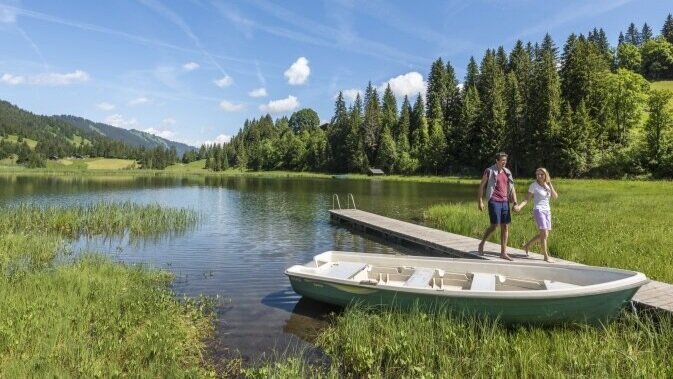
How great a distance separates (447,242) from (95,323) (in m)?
11.8

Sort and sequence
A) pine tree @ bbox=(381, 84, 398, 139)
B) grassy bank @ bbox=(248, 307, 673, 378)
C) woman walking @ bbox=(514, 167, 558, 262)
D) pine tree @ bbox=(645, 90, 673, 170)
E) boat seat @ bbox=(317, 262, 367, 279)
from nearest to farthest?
grassy bank @ bbox=(248, 307, 673, 378), boat seat @ bbox=(317, 262, 367, 279), woman walking @ bbox=(514, 167, 558, 262), pine tree @ bbox=(645, 90, 673, 170), pine tree @ bbox=(381, 84, 398, 139)

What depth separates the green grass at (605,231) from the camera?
1195cm

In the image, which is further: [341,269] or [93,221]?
[93,221]

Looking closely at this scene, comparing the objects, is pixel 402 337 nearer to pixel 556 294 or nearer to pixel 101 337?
pixel 556 294

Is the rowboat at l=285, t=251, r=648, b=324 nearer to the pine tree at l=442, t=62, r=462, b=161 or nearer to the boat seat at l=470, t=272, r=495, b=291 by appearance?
the boat seat at l=470, t=272, r=495, b=291

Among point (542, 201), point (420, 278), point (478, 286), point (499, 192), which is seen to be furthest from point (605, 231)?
point (420, 278)

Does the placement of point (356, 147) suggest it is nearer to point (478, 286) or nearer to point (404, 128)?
point (404, 128)

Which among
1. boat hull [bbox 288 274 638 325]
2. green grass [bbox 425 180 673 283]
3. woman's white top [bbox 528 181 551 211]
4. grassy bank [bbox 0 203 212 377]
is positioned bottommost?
grassy bank [bbox 0 203 212 377]

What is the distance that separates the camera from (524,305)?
8086 mm

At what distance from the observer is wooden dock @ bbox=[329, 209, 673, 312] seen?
8.55m

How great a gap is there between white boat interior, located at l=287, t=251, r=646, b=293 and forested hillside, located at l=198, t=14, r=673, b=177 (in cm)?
5423

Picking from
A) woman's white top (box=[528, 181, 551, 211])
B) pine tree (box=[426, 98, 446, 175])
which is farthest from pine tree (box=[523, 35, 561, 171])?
woman's white top (box=[528, 181, 551, 211])

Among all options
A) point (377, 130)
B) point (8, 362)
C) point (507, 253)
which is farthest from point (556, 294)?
point (377, 130)

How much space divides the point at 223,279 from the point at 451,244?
7.78 meters
